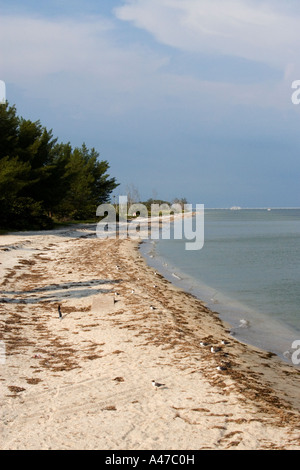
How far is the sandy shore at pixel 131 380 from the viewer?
16.4ft

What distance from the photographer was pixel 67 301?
12.2 m

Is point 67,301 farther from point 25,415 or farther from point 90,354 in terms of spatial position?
point 25,415

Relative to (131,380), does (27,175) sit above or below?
above

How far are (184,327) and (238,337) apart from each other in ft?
3.95

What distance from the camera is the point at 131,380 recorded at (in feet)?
21.8

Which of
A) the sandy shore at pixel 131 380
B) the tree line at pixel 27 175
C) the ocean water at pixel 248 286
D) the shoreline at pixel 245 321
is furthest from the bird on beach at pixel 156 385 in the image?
the tree line at pixel 27 175

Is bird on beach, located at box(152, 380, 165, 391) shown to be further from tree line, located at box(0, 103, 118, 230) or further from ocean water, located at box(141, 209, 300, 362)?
tree line, located at box(0, 103, 118, 230)

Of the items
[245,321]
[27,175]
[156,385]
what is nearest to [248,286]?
[245,321]

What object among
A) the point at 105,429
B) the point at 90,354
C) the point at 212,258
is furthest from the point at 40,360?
the point at 212,258

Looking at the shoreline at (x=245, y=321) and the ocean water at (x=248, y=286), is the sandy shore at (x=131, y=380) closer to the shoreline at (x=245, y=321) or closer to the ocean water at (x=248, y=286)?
the shoreline at (x=245, y=321)

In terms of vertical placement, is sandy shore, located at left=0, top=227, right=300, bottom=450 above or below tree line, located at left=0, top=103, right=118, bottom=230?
below

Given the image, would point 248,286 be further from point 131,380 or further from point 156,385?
point 156,385

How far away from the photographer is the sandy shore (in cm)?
501

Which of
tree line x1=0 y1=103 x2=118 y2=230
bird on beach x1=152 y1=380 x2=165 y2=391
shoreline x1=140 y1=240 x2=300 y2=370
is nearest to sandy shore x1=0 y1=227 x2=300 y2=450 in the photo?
bird on beach x1=152 y1=380 x2=165 y2=391
